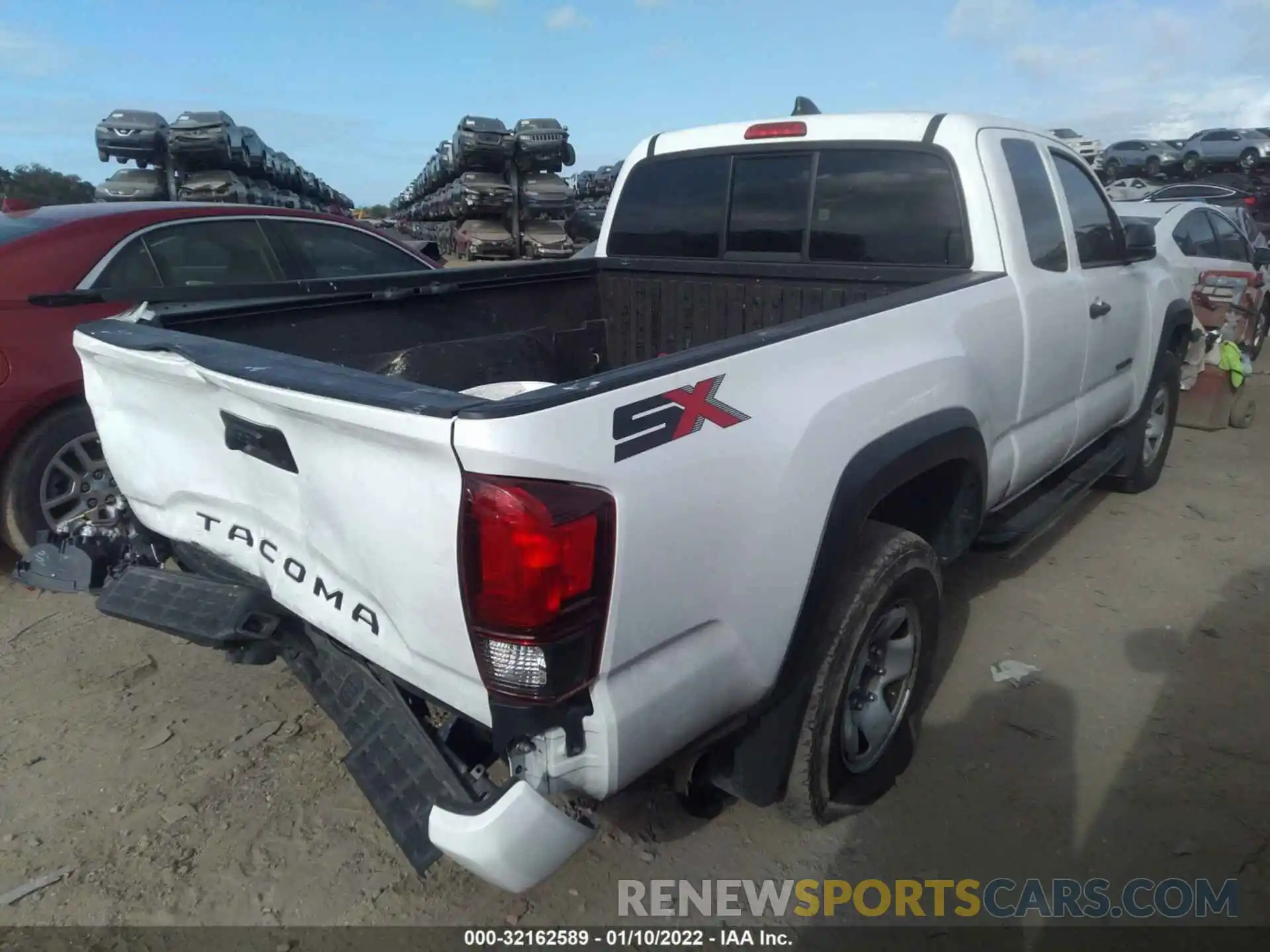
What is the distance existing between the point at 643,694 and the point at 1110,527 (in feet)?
13.9

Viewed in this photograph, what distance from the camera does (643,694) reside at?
5.99 ft

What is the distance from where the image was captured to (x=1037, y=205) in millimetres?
3551

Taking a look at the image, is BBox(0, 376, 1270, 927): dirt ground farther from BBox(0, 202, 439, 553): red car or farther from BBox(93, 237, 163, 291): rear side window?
BBox(93, 237, 163, 291): rear side window

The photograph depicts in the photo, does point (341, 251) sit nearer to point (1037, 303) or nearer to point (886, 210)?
point (886, 210)

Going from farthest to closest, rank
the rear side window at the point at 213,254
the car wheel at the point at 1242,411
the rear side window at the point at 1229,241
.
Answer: the rear side window at the point at 1229,241 → the car wheel at the point at 1242,411 → the rear side window at the point at 213,254

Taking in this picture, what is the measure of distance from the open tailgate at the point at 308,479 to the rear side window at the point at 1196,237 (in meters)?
7.95

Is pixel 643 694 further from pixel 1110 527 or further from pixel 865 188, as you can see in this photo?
pixel 1110 527

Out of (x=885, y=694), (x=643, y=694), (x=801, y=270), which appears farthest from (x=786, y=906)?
(x=801, y=270)

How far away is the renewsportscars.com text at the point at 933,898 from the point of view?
8.03 ft

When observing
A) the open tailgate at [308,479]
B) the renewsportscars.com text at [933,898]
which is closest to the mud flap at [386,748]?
the open tailgate at [308,479]

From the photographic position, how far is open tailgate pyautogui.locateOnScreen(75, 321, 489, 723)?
67.9 inches

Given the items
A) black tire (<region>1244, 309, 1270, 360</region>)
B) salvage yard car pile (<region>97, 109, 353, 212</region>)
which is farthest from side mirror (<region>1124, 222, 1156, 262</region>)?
salvage yard car pile (<region>97, 109, 353, 212</region>)

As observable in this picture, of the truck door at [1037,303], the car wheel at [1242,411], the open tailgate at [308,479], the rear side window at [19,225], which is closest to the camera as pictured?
the open tailgate at [308,479]

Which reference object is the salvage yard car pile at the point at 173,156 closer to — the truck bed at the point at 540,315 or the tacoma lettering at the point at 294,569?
the truck bed at the point at 540,315
